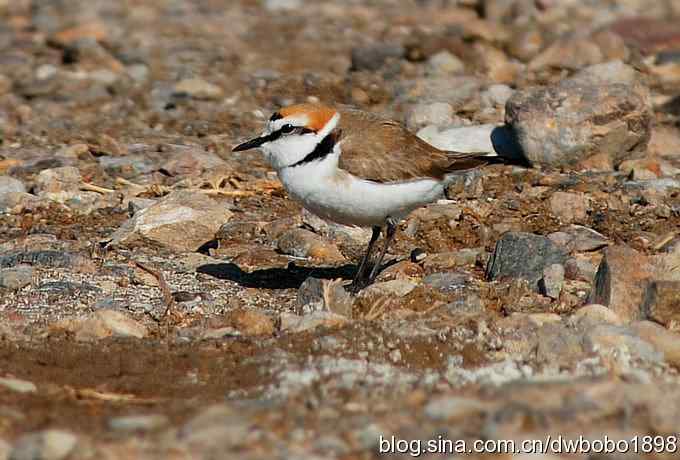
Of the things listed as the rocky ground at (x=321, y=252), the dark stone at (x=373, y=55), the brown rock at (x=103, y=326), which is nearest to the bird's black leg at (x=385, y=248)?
the rocky ground at (x=321, y=252)

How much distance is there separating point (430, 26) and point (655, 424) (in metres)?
9.76

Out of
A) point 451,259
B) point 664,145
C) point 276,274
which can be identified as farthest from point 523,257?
point 664,145

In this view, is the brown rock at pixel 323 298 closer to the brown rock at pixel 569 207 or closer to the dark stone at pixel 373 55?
the brown rock at pixel 569 207

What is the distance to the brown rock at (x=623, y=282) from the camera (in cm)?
586

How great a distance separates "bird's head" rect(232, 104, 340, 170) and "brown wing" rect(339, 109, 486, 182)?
0.13 meters

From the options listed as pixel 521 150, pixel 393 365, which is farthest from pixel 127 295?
pixel 521 150

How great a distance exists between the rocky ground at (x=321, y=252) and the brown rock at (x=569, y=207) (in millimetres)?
11

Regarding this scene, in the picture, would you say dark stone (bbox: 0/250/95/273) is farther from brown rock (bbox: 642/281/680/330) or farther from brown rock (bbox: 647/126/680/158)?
brown rock (bbox: 647/126/680/158)

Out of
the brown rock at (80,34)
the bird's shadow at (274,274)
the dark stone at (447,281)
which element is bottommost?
the brown rock at (80,34)

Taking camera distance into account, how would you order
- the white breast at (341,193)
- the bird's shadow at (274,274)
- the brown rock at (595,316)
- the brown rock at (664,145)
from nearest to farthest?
the brown rock at (595,316) → the white breast at (341,193) → the bird's shadow at (274,274) → the brown rock at (664,145)

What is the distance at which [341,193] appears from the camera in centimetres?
626

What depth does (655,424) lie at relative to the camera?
14.6 feet

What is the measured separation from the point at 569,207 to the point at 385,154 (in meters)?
1.85

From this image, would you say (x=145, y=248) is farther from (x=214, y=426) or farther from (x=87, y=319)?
(x=214, y=426)
